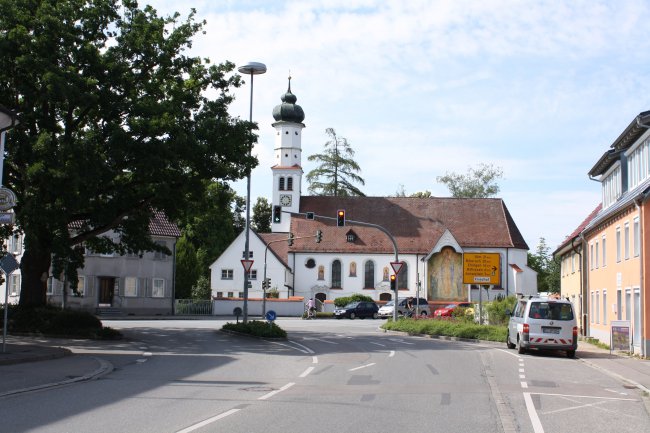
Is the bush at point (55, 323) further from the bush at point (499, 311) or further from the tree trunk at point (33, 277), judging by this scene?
the bush at point (499, 311)

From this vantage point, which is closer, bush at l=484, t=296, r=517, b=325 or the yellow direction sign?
bush at l=484, t=296, r=517, b=325

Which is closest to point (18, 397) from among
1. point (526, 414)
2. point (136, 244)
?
point (526, 414)

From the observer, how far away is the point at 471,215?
280 feet

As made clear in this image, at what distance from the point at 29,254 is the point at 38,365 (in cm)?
1338

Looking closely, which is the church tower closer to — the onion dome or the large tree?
the onion dome

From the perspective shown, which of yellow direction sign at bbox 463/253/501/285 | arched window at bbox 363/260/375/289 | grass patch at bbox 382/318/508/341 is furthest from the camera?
arched window at bbox 363/260/375/289

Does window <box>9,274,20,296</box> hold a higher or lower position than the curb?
higher

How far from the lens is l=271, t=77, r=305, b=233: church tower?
8619 cm

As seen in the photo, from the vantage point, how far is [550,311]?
25.1 metres

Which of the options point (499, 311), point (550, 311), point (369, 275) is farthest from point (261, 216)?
point (550, 311)

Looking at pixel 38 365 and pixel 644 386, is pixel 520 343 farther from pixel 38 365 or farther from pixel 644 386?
pixel 38 365

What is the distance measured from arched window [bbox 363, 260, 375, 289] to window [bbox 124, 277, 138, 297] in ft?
92.7

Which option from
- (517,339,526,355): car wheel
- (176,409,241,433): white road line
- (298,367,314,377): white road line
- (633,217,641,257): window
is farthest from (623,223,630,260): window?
(176,409,241,433): white road line

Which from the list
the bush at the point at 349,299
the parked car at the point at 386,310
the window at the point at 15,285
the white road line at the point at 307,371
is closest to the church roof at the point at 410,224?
the bush at the point at 349,299
